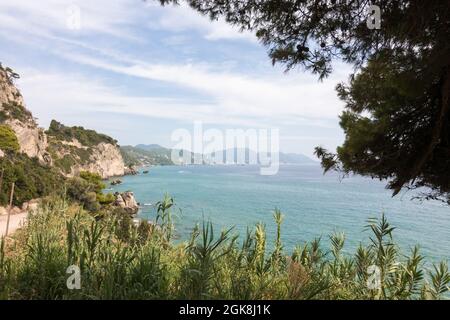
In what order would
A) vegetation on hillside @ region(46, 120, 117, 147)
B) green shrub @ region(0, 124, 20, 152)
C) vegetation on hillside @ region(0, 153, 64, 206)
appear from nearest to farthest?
vegetation on hillside @ region(0, 153, 64, 206) < green shrub @ region(0, 124, 20, 152) < vegetation on hillside @ region(46, 120, 117, 147)

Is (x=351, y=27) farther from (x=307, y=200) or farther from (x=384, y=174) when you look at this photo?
(x=307, y=200)

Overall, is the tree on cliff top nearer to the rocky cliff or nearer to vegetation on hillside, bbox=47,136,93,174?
the rocky cliff

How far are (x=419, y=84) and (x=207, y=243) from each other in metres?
3.07

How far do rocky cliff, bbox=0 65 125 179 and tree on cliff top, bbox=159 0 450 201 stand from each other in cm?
5232

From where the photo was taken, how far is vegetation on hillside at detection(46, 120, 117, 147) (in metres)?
88.4

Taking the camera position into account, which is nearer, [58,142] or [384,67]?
[384,67]

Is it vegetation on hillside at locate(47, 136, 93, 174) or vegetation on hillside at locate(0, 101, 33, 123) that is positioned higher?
vegetation on hillside at locate(0, 101, 33, 123)

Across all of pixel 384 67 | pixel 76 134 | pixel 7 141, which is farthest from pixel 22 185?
pixel 76 134

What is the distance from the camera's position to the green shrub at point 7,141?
43.0m

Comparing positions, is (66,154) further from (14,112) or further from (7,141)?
(7,141)

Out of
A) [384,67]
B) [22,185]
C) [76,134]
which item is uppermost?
[76,134]

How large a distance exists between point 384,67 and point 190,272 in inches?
127

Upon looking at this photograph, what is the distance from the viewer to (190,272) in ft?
8.07

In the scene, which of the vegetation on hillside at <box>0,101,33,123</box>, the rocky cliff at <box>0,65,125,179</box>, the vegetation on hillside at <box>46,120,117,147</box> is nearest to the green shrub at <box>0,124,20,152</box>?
the rocky cliff at <box>0,65,125,179</box>
